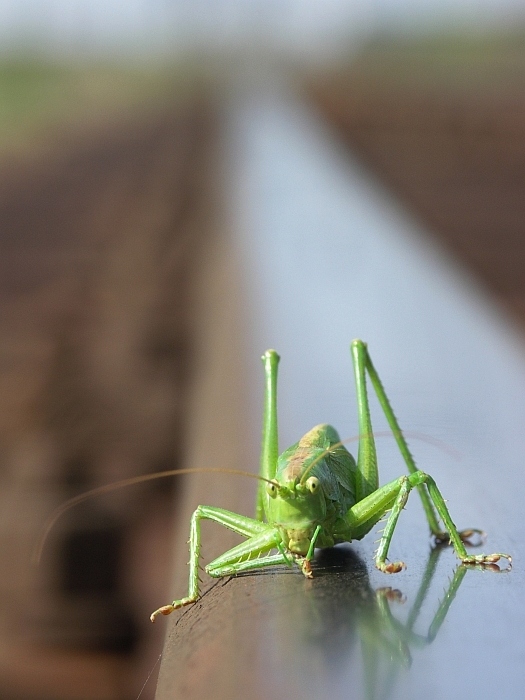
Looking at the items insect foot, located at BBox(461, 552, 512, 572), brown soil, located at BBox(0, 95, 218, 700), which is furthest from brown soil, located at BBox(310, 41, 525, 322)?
insect foot, located at BBox(461, 552, 512, 572)

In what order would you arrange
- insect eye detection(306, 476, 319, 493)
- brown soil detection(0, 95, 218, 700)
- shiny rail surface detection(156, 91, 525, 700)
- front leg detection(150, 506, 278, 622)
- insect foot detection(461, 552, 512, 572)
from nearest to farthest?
1. shiny rail surface detection(156, 91, 525, 700)
2. insect foot detection(461, 552, 512, 572)
3. front leg detection(150, 506, 278, 622)
4. insect eye detection(306, 476, 319, 493)
5. brown soil detection(0, 95, 218, 700)

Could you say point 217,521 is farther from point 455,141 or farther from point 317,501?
point 455,141

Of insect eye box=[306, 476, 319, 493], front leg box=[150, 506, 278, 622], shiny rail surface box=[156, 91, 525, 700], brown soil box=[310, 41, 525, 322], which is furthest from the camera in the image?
brown soil box=[310, 41, 525, 322]

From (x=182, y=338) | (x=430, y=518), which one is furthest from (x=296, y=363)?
(x=182, y=338)

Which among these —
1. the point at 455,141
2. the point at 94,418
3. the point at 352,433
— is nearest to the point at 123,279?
the point at 94,418

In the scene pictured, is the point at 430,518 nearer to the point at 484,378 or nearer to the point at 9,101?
the point at 484,378

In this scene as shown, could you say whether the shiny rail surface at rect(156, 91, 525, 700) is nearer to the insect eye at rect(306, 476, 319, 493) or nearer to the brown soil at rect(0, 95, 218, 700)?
the insect eye at rect(306, 476, 319, 493)
